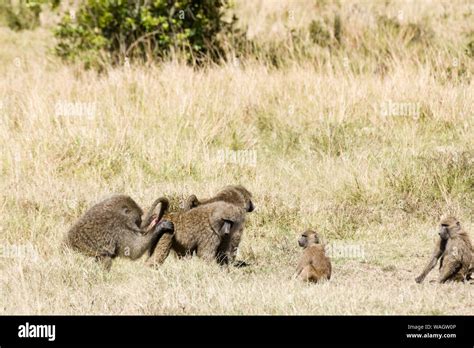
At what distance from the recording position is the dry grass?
283 inches

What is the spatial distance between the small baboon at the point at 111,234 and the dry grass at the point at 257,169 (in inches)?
6.2

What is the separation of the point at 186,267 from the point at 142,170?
131 inches

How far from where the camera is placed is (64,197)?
988 centimetres

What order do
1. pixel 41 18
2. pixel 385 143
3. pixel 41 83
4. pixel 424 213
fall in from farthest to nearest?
pixel 41 18 → pixel 41 83 → pixel 385 143 → pixel 424 213

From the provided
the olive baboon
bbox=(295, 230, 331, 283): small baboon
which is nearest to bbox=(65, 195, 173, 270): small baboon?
the olive baboon

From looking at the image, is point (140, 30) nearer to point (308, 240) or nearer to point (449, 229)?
point (308, 240)

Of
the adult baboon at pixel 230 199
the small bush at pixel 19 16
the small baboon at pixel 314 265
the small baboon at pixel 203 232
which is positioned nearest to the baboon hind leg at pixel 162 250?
the small baboon at pixel 203 232

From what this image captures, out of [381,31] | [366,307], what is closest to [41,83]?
[381,31]

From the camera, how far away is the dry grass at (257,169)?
23.6ft

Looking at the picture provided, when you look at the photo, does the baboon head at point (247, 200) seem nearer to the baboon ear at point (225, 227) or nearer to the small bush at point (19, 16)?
the baboon ear at point (225, 227)

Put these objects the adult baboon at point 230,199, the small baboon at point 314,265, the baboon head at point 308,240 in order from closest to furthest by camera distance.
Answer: the small baboon at point 314,265, the baboon head at point 308,240, the adult baboon at point 230,199

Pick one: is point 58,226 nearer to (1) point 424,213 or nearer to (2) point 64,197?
(2) point 64,197

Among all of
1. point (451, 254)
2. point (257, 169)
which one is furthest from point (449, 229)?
point (257, 169)

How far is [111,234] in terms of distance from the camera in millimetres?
7871
